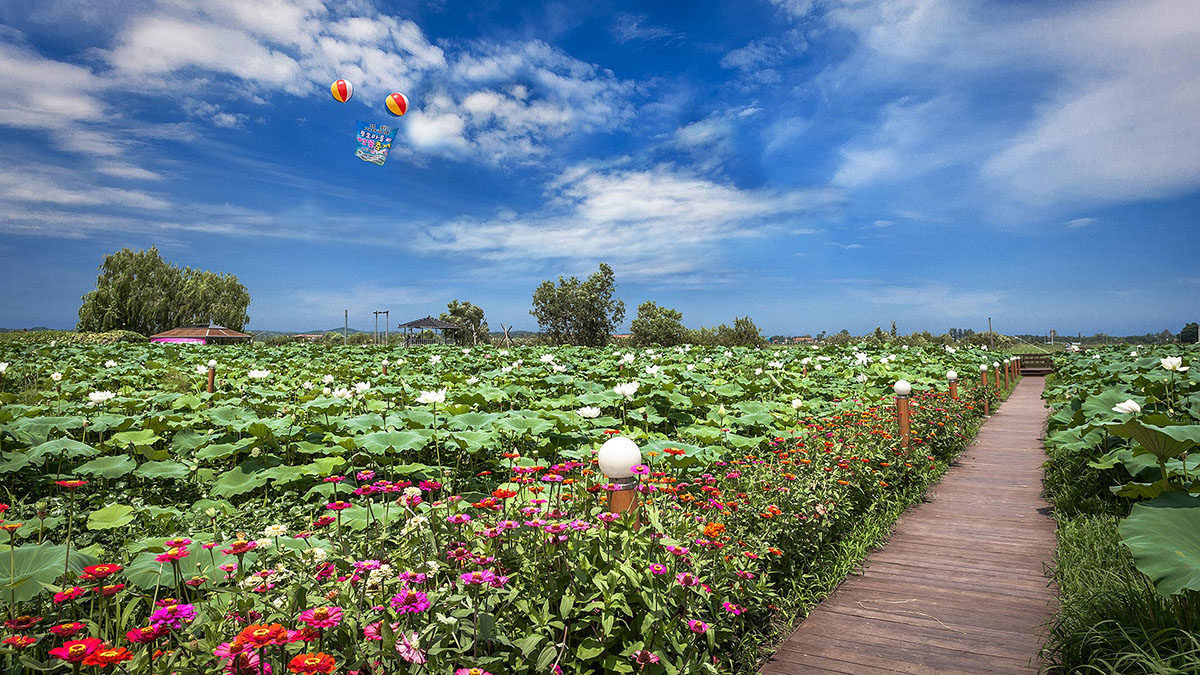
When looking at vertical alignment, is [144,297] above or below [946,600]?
above

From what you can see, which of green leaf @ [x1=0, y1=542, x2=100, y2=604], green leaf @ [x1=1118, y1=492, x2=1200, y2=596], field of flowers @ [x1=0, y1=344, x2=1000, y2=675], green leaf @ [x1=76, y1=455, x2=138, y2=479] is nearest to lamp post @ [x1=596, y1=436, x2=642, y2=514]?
field of flowers @ [x1=0, y1=344, x2=1000, y2=675]

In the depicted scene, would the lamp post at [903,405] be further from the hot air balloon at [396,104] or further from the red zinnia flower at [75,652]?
the hot air balloon at [396,104]

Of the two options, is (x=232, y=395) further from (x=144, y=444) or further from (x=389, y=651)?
(x=389, y=651)

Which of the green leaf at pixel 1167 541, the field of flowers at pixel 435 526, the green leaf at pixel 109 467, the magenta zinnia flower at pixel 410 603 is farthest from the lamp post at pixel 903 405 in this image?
the green leaf at pixel 109 467

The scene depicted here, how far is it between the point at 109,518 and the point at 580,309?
3880 centimetres

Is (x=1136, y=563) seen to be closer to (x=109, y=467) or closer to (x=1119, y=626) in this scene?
(x=1119, y=626)

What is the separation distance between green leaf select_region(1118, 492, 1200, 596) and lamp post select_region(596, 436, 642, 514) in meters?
1.57

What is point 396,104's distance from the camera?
10703 millimetres

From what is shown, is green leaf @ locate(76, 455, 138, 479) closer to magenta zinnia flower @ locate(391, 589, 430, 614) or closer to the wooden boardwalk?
magenta zinnia flower @ locate(391, 589, 430, 614)

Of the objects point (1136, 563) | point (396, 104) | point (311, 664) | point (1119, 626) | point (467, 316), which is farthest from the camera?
point (467, 316)

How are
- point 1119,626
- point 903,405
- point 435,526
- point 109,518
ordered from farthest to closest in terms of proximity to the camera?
point 903,405
point 109,518
point 1119,626
point 435,526

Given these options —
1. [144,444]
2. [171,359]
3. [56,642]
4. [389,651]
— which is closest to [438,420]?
[144,444]

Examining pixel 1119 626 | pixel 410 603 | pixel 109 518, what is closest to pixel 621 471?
pixel 410 603

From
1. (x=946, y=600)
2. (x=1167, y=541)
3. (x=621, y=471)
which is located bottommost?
(x=946, y=600)
